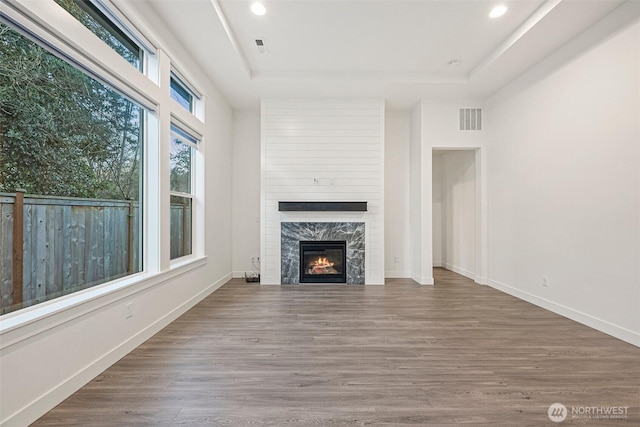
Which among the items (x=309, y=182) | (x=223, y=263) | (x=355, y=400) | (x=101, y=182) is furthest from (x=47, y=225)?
(x=309, y=182)

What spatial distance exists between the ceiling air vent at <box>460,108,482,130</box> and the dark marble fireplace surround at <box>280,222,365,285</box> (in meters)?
2.44

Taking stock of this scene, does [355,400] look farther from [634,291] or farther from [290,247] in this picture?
[290,247]

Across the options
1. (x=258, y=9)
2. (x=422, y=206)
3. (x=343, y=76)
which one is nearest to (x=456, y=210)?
(x=422, y=206)

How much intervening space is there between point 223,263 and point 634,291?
494 cm

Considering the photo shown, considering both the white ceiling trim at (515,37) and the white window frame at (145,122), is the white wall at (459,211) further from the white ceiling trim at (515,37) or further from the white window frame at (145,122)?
the white window frame at (145,122)

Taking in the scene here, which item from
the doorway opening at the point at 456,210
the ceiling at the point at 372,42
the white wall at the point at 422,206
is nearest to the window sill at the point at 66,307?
the ceiling at the point at 372,42

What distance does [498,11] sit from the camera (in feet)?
9.21

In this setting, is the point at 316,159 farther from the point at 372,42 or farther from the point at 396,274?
the point at 396,274

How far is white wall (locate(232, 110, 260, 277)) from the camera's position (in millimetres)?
5121

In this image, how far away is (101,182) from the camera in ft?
7.21

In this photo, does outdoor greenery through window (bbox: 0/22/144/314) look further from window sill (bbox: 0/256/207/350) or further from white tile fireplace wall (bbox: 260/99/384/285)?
white tile fireplace wall (bbox: 260/99/384/285)

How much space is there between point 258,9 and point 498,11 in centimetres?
244

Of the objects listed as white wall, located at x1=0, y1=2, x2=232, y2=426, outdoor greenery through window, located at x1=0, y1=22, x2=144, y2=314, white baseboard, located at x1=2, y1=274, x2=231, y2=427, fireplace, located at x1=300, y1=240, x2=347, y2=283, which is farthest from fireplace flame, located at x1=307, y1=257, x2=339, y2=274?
outdoor greenery through window, located at x1=0, y1=22, x2=144, y2=314

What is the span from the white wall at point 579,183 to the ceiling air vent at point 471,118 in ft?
1.75
